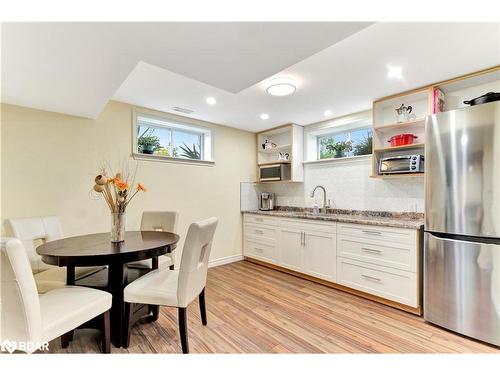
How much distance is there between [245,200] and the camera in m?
4.32

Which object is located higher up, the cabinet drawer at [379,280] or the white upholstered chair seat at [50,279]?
the white upholstered chair seat at [50,279]

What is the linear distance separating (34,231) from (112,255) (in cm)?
117

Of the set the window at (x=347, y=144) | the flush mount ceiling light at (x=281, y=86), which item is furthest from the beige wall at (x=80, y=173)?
the window at (x=347, y=144)

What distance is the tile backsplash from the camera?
2.84 meters

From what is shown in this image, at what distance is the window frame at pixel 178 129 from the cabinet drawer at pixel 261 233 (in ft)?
4.22

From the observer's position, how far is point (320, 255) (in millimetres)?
3074

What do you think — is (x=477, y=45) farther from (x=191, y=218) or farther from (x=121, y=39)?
(x=191, y=218)

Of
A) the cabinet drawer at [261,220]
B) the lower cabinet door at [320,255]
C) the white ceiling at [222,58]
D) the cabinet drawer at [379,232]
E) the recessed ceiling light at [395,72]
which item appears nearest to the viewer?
the white ceiling at [222,58]

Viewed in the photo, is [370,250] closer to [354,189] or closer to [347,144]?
[354,189]

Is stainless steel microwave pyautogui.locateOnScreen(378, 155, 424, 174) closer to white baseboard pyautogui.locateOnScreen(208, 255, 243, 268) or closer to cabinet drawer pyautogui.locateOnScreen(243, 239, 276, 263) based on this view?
cabinet drawer pyautogui.locateOnScreen(243, 239, 276, 263)

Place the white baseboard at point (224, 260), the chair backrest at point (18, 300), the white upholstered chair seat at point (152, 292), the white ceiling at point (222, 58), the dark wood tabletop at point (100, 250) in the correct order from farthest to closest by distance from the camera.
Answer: the white baseboard at point (224, 260) → the white upholstered chair seat at point (152, 292) → the dark wood tabletop at point (100, 250) → the white ceiling at point (222, 58) → the chair backrest at point (18, 300)

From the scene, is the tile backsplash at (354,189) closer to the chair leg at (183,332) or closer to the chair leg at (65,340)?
the chair leg at (183,332)

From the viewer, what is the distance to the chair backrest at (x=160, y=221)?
276 cm

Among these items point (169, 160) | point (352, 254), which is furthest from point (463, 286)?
point (169, 160)
